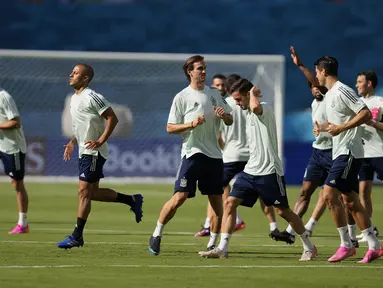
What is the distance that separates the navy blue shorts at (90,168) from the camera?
12422 mm

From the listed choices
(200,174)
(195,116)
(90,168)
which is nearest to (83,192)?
(90,168)

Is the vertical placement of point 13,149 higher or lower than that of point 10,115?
lower

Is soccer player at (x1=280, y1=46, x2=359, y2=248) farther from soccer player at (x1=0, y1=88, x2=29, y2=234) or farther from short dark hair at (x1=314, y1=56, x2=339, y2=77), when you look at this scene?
soccer player at (x1=0, y1=88, x2=29, y2=234)

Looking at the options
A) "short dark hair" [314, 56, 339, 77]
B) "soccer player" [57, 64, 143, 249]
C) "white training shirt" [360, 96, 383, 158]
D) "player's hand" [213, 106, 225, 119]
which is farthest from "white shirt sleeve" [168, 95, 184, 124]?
"white training shirt" [360, 96, 383, 158]

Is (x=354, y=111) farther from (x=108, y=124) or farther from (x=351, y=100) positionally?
(x=108, y=124)

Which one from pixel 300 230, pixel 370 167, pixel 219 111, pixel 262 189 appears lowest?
pixel 300 230

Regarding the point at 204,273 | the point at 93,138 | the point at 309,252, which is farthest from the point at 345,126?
the point at 93,138

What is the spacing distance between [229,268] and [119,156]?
1653 centimetres

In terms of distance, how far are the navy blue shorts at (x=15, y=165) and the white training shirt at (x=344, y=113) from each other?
208 inches

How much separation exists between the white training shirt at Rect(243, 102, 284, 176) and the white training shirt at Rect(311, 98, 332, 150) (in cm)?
203

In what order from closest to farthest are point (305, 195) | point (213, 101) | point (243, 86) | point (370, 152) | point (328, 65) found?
point (328, 65) < point (243, 86) < point (213, 101) < point (305, 195) < point (370, 152)

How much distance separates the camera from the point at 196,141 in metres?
11.8

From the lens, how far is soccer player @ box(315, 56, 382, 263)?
432 inches

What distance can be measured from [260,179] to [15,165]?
4.83 metres
